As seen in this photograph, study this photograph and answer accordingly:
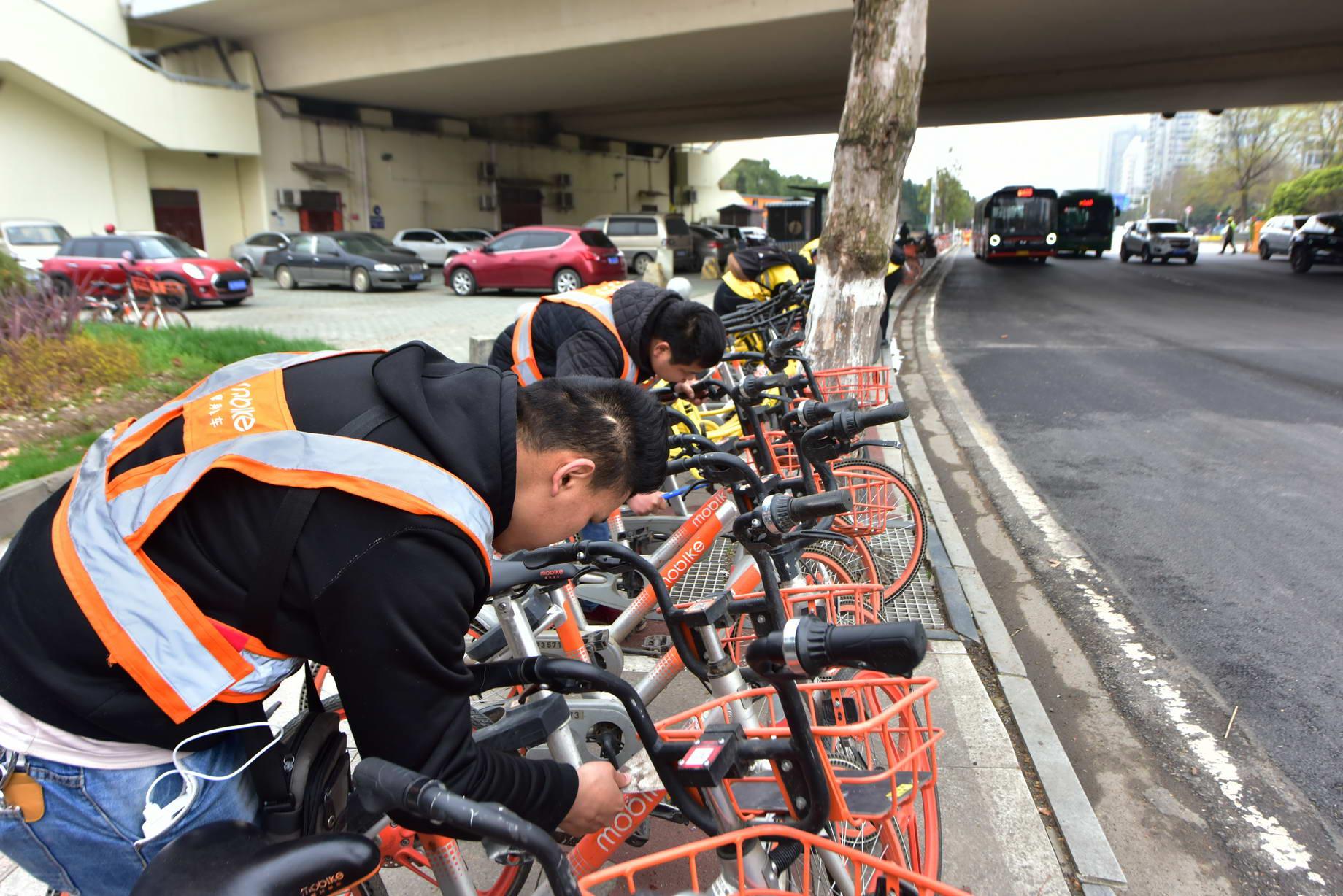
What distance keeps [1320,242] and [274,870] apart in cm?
3070

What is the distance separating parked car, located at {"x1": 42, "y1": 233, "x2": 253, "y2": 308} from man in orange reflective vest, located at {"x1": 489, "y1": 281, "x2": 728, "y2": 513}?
15037 mm

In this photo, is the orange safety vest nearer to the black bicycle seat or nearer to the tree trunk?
the black bicycle seat

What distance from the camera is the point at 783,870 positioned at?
157cm

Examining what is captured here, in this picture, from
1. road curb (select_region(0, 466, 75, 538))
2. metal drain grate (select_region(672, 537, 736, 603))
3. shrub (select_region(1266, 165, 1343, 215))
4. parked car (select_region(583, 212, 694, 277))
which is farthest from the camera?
shrub (select_region(1266, 165, 1343, 215))

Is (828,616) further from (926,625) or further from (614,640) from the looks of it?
(926,625)

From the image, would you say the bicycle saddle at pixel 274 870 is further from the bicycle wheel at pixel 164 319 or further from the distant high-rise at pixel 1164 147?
the distant high-rise at pixel 1164 147

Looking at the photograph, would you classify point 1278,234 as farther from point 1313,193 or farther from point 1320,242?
point 1313,193

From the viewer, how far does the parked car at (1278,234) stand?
29.7 metres

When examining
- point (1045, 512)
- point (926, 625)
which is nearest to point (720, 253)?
point (1045, 512)

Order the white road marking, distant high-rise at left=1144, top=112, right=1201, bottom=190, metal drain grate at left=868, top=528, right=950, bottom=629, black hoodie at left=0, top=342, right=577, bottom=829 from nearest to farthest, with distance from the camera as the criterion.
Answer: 1. black hoodie at left=0, top=342, right=577, bottom=829
2. the white road marking
3. metal drain grate at left=868, top=528, right=950, bottom=629
4. distant high-rise at left=1144, top=112, right=1201, bottom=190

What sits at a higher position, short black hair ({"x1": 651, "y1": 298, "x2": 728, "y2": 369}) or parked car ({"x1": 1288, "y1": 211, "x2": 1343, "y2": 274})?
parked car ({"x1": 1288, "y1": 211, "x2": 1343, "y2": 274})

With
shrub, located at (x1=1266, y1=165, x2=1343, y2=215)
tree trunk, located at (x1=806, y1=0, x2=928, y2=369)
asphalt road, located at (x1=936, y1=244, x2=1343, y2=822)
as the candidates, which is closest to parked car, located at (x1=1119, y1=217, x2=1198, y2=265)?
shrub, located at (x1=1266, y1=165, x2=1343, y2=215)

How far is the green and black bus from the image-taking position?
1462 inches

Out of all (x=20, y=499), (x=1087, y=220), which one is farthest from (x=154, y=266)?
(x=1087, y=220)
